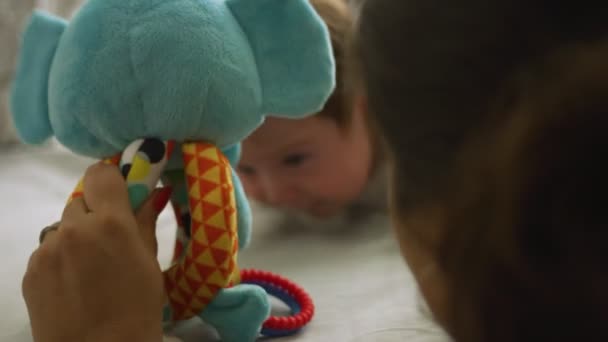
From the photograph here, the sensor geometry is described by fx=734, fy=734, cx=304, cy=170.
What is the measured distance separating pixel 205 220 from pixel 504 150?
264 mm

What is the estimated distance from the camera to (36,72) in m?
0.61

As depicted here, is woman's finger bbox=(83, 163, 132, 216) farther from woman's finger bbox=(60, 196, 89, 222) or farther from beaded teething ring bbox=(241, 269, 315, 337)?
beaded teething ring bbox=(241, 269, 315, 337)

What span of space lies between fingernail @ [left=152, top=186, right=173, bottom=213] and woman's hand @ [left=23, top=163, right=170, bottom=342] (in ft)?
0.14

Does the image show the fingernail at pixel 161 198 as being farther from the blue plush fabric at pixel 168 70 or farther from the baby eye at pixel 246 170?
the baby eye at pixel 246 170

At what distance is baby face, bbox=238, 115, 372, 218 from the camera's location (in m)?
1.03

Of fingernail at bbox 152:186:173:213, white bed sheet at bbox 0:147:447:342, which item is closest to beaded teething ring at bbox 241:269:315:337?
white bed sheet at bbox 0:147:447:342

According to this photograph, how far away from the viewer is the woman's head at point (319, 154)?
3.38 feet

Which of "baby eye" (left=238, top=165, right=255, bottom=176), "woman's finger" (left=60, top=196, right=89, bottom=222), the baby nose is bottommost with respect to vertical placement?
the baby nose

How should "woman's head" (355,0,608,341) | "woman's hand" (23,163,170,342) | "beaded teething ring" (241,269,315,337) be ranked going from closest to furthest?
"woman's head" (355,0,608,341) → "woman's hand" (23,163,170,342) → "beaded teething ring" (241,269,315,337)

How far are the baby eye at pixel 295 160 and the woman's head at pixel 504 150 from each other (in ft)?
1.93

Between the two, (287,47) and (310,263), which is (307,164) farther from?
(287,47)

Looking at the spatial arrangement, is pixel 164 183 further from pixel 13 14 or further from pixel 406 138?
pixel 13 14

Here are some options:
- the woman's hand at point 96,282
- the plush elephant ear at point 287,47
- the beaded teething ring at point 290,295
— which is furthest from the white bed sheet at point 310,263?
the plush elephant ear at point 287,47

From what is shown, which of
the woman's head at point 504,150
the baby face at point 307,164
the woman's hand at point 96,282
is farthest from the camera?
the baby face at point 307,164
